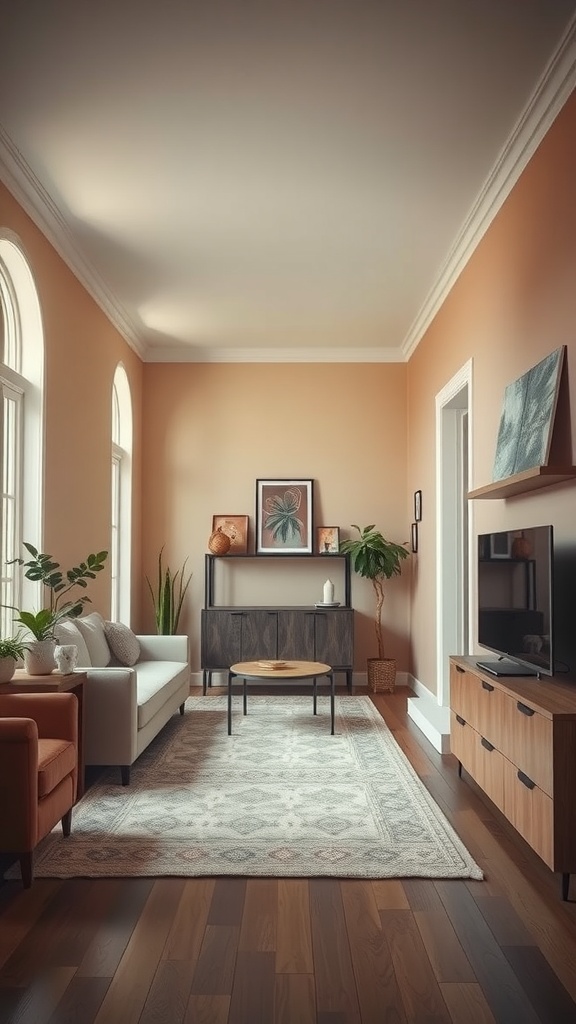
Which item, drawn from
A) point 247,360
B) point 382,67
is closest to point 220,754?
point 382,67

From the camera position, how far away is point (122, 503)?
298 inches

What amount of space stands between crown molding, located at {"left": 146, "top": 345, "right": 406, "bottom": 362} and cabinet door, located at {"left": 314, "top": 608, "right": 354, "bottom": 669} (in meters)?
2.45

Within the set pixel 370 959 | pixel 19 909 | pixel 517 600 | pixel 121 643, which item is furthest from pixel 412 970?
pixel 121 643

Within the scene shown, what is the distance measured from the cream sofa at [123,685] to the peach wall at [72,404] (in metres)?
0.46

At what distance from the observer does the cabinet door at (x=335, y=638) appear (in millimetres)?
7480

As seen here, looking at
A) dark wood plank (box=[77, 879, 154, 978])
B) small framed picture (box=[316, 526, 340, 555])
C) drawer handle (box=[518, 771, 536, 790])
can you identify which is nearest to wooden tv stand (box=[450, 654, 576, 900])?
drawer handle (box=[518, 771, 536, 790])

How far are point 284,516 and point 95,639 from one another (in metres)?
3.00

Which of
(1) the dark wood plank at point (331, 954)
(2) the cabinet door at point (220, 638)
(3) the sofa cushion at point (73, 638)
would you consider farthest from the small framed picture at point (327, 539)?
(1) the dark wood plank at point (331, 954)

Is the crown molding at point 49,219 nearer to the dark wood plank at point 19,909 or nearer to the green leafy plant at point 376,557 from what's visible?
the green leafy plant at point 376,557

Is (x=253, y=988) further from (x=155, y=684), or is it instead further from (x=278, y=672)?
(x=278, y=672)

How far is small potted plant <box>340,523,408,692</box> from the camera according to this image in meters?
7.49

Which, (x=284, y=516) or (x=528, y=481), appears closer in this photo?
(x=528, y=481)

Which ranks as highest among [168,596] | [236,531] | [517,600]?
[236,531]

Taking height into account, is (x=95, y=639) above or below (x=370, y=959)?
above
